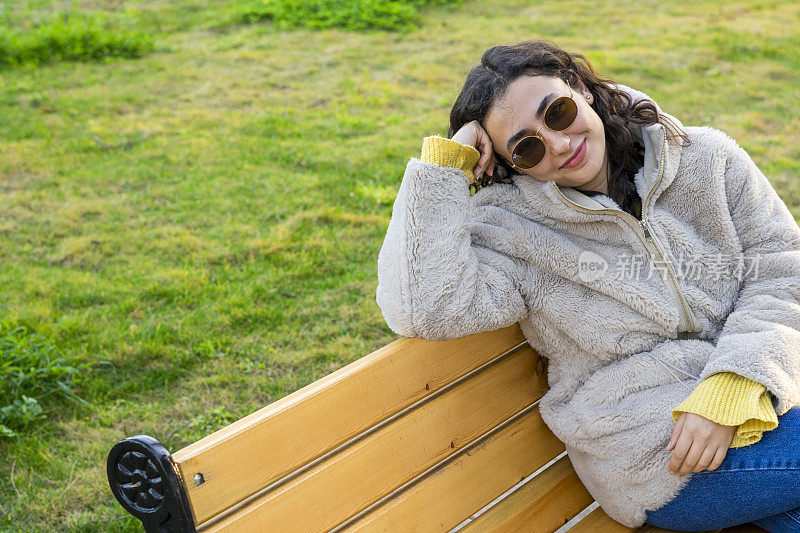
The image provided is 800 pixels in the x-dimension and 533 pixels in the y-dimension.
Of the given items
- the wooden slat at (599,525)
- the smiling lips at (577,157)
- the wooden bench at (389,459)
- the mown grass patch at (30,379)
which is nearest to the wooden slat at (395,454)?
the wooden bench at (389,459)

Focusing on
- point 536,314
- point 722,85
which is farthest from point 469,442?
point 722,85

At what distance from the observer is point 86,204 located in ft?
16.7

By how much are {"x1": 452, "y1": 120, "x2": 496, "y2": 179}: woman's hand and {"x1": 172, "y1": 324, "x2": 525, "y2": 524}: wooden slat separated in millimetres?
464

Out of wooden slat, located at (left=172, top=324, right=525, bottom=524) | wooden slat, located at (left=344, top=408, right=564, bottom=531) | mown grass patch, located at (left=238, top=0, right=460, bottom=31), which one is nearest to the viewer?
wooden slat, located at (left=172, top=324, right=525, bottom=524)

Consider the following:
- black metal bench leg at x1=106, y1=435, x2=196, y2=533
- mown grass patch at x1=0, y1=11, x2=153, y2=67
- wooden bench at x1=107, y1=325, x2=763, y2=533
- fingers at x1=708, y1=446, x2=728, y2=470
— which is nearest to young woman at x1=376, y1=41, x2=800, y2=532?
fingers at x1=708, y1=446, x2=728, y2=470

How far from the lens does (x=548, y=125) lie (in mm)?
2082

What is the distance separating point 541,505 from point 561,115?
1106mm

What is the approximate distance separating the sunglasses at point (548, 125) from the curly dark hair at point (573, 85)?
0.14m

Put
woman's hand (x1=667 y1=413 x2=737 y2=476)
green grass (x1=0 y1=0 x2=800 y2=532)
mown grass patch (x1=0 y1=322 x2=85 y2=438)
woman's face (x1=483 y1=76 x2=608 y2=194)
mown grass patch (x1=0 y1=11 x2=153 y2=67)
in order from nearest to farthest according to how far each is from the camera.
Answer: woman's hand (x1=667 y1=413 x2=737 y2=476) < woman's face (x1=483 y1=76 x2=608 y2=194) < mown grass patch (x1=0 y1=322 x2=85 y2=438) < green grass (x1=0 y1=0 x2=800 y2=532) < mown grass patch (x1=0 y1=11 x2=153 y2=67)

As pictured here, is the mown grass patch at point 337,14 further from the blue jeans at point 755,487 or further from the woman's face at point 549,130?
the blue jeans at point 755,487

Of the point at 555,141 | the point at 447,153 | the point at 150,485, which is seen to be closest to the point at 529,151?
the point at 555,141

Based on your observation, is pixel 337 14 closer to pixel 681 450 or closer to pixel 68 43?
pixel 68 43

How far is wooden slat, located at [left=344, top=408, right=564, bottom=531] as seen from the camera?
1990 mm

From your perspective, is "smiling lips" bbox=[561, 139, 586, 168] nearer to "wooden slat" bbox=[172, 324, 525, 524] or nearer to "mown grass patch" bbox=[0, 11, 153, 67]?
"wooden slat" bbox=[172, 324, 525, 524]
